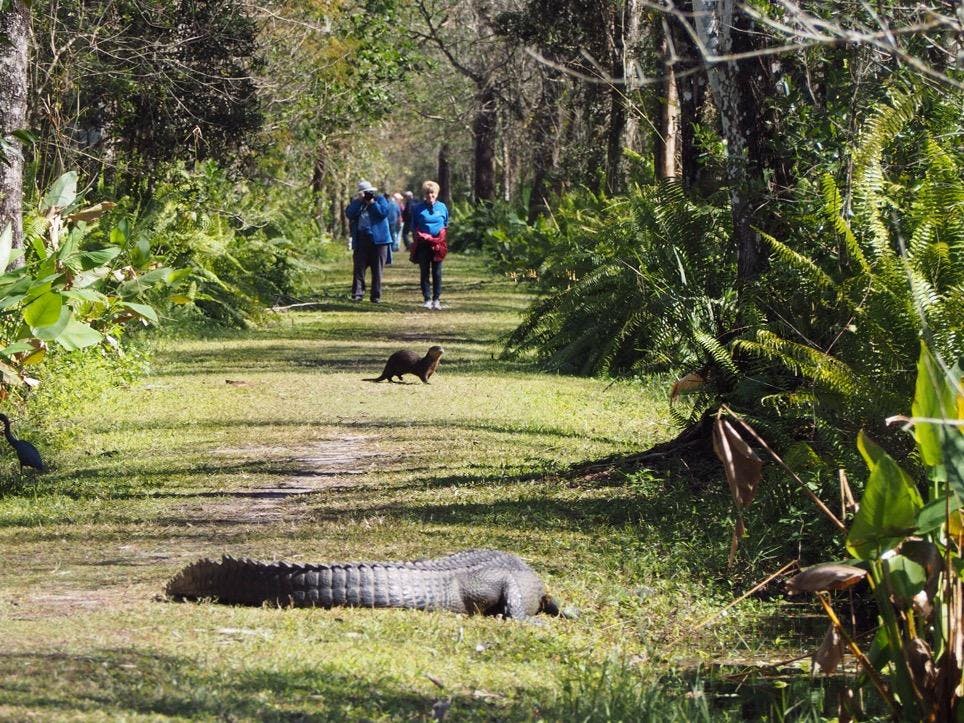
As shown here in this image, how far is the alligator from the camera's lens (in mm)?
6066

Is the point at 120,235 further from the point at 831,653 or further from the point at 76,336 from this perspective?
the point at 831,653

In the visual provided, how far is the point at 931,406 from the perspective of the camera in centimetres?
466

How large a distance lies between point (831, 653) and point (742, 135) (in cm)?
490

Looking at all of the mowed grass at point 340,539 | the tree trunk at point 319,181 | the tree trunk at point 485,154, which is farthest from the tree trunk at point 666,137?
the tree trunk at point 485,154

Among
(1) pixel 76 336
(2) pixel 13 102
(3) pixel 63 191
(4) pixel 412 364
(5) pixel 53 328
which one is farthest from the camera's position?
(4) pixel 412 364

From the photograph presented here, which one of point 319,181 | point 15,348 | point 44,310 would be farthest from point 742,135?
point 319,181

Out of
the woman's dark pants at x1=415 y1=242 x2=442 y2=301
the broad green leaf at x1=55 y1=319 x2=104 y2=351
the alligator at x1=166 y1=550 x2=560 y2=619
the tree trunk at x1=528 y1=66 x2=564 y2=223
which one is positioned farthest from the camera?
the tree trunk at x1=528 y1=66 x2=564 y2=223

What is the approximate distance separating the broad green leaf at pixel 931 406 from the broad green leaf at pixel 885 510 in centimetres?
16

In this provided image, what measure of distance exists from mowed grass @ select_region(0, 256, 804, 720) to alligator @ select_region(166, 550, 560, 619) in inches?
3.9

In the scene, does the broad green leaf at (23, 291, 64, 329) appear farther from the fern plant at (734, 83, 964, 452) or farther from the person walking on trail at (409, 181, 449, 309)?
the person walking on trail at (409, 181, 449, 309)

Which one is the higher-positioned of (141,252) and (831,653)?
(141,252)

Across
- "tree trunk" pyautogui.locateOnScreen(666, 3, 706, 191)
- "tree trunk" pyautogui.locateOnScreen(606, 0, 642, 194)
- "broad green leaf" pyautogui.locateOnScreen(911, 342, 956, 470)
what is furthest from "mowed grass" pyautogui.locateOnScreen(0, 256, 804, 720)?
"tree trunk" pyautogui.locateOnScreen(606, 0, 642, 194)

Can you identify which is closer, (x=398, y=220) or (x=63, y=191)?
(x=63, y=191)

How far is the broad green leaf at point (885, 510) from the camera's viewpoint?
14.5ft
